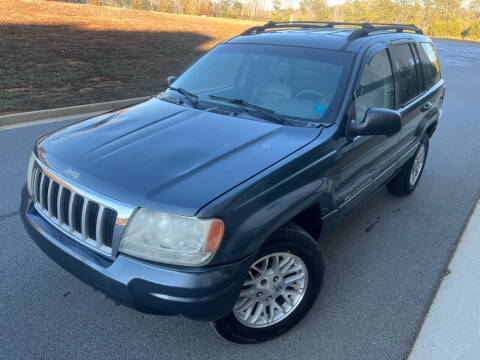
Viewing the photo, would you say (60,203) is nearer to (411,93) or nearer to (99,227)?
(99,227)

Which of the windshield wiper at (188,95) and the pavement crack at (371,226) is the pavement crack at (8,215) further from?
the pavement crack at (371,226)

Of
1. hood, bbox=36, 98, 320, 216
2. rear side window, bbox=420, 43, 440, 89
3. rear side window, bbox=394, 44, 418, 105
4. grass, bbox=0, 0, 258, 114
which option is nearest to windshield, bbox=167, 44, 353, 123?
hood, bbox=36, 98, 320, 216

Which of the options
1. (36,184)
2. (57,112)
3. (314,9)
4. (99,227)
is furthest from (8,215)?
(314,9)

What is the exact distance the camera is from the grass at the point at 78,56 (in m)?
8.78

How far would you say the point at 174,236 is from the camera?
2035mm

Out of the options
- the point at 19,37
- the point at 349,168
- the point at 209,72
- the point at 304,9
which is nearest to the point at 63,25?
the point at 19,37

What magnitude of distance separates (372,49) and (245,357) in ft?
8.43

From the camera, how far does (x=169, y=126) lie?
2.86 m

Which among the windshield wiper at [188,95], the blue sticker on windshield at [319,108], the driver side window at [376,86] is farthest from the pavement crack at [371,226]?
the windshield wiper at [188,95]

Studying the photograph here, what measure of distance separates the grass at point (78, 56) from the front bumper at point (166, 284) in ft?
21.0

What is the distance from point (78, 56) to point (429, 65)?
10.2 metres

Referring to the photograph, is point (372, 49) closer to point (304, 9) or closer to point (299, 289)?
point (299, 289)

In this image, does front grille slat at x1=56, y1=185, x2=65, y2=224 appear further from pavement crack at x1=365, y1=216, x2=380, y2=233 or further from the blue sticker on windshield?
pavement crack at x1=365, y1=216, x2=380, y2=233

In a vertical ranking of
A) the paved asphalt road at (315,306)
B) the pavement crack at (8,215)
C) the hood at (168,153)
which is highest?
the hood at (168,153)
